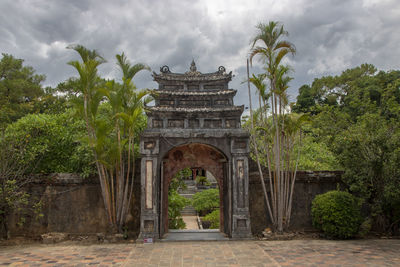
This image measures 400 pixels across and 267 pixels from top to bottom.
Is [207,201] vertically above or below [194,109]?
below

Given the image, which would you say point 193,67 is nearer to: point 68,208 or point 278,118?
point 278,118

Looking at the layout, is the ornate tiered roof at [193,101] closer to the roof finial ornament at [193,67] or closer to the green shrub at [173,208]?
the roof finial ornament at [193,67]

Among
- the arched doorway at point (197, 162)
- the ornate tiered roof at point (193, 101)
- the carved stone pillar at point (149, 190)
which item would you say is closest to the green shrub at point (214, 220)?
the arched doorway at point (197, 162)

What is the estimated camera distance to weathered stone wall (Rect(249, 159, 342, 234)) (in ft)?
31.2

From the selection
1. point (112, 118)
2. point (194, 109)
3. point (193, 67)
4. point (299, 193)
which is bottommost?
point (299, 193)

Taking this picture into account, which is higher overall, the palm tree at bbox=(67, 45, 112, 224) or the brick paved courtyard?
the palm tree at bbox=(67, 45, 112, 224)

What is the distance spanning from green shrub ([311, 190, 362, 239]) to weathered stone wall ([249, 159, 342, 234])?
2.78ft

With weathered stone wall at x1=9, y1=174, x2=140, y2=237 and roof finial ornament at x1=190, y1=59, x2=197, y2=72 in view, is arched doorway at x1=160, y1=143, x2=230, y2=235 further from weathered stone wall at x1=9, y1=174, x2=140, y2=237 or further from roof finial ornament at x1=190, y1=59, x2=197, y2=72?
roof finial ornament at x1=190, y1=59, x2=197, y2=72

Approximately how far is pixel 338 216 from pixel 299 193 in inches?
62.4

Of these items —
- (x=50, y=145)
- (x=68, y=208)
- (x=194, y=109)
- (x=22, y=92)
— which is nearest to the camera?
(x=68, y=208)

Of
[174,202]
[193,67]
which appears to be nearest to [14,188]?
[174,202]

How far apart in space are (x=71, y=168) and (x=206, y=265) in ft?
22.2

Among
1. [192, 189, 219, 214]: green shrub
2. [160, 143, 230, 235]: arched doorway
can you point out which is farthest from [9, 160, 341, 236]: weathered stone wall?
[192, 189, 219, 214]: green shrub

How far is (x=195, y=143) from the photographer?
941 cm
